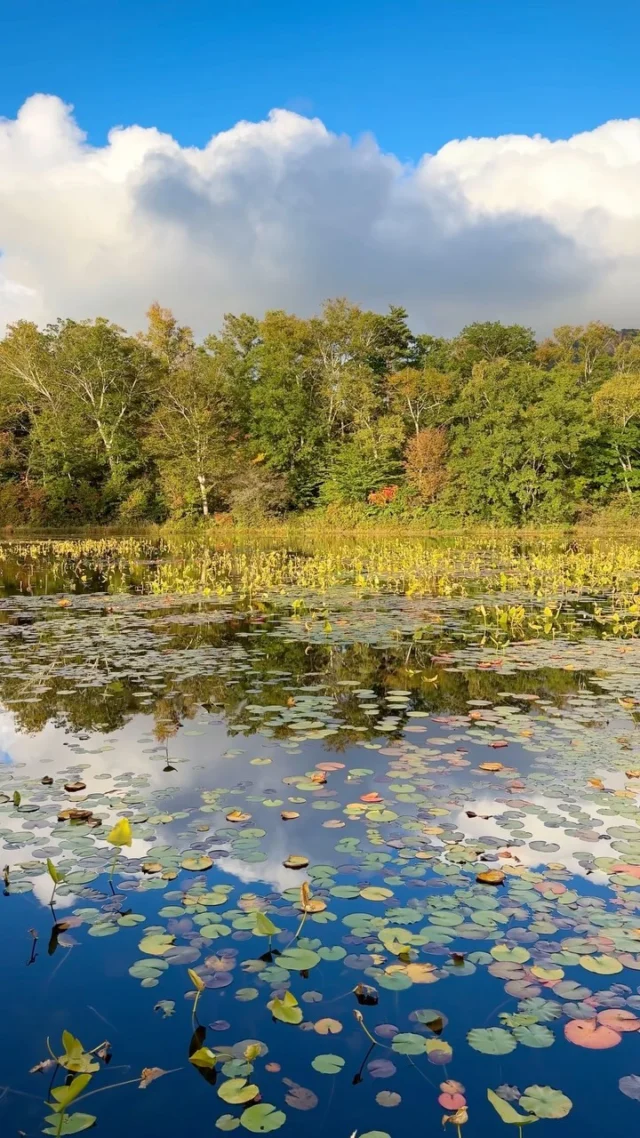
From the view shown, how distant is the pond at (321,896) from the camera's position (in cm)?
205

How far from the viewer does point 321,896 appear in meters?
2.98

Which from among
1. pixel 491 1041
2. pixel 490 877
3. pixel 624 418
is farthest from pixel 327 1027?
pixel 624 418

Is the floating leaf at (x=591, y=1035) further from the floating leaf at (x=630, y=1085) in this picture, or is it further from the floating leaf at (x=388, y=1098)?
the floating leaf at (x=388, y=1098)

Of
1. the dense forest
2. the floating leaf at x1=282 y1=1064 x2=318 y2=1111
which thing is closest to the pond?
the floating leaf at x1=282 y1=1064 x2=318 y2=1111

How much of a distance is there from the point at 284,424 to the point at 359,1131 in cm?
3776

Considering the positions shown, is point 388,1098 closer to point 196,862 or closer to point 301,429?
point 196,862

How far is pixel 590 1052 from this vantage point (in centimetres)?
215

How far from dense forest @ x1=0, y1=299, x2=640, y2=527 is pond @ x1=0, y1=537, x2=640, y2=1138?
2750 centimetres

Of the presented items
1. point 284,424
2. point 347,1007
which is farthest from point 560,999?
point 284,424

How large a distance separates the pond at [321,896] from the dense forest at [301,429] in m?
27.5

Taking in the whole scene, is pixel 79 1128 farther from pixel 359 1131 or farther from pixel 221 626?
pixel 221 626

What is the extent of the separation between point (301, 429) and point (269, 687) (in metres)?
34.2

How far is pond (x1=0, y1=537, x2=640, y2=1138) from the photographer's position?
205cm

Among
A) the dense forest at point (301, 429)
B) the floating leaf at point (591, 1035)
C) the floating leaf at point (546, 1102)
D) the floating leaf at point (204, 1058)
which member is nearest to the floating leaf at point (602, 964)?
the floating leaf at point (591, 1035)
